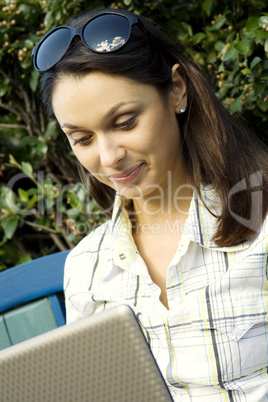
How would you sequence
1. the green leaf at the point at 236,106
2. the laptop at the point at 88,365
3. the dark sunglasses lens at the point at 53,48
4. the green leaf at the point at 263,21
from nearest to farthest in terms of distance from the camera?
1. the laptop at the point at 88,365
2. the dark sunglasses lens at the point at 53,48
3. the green leaf at the point at 263,21
4. the green leaf at the point at 236,106

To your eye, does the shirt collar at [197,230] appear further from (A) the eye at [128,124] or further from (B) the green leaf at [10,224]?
(B) the green leaf at [10,224]

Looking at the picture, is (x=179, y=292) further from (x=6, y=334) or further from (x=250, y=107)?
(x=250, y=107)

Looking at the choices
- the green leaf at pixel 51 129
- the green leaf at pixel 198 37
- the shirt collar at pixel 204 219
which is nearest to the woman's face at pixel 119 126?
the shirt collar at pixel 204 219

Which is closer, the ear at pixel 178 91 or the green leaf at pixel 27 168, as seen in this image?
Result: the ear at pixel 178 91

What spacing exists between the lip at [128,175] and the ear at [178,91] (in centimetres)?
22

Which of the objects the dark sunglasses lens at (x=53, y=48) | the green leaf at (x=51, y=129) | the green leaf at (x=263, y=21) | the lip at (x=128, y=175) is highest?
the dark sunglasses lens at (x=53, y=48)

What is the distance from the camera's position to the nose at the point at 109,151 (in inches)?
46.8

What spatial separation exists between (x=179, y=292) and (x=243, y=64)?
82 cm

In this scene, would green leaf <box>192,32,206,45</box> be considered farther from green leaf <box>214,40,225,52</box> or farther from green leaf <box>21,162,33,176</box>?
green leaf <box>21,162,33,176</box>

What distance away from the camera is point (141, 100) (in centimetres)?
121

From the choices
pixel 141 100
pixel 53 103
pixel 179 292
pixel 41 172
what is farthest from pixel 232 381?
pixel 41 172

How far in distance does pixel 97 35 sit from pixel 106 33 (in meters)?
0.02

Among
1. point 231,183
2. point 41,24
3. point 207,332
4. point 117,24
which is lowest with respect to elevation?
point 207,332

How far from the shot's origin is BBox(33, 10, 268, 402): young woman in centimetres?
120
